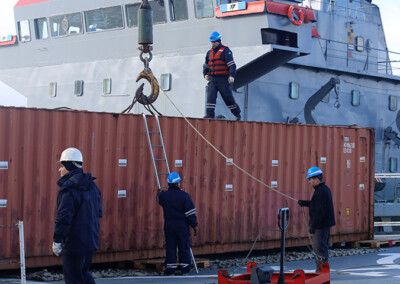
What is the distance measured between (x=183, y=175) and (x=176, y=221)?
1709mm

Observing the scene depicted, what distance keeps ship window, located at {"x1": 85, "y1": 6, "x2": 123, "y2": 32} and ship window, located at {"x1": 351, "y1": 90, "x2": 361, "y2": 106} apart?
24.7 ft

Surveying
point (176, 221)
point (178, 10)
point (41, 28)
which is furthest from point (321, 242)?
point (41, 28)

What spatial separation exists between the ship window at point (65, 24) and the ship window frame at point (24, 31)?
1255 mm

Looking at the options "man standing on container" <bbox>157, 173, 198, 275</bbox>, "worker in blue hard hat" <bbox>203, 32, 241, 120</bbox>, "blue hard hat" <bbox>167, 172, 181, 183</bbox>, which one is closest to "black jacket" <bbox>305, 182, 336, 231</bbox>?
"man standing on container" <bbox>157, 173, 198, 275</bbox>

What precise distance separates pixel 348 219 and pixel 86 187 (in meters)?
10.2

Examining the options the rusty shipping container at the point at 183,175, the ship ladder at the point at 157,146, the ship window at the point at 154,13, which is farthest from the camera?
the ship window at the point at 154,13

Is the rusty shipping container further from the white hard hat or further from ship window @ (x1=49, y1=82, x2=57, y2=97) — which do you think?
ship window @ (x1=49, y1=82, x2=57, y2=97)

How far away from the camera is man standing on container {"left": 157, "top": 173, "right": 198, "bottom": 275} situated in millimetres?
12180

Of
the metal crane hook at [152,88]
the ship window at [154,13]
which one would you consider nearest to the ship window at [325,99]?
the ship window at [154,13]

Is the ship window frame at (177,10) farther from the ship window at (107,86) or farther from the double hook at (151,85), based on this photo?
the double hook at (151,85)

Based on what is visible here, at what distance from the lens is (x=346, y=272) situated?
12461 mm

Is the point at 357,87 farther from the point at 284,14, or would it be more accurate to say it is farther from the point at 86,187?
the point at 86,187

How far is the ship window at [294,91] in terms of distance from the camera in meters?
20.9

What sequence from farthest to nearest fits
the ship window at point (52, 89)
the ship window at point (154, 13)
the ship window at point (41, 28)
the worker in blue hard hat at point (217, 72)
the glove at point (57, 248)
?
1. the ship window at point (41, 28)
2. the ship window at point (52, 89)
3. the ship window at point (154, 13)
4. the worker in blue hard hat at point (217, 72)
5. the glove at point (57, 248)
